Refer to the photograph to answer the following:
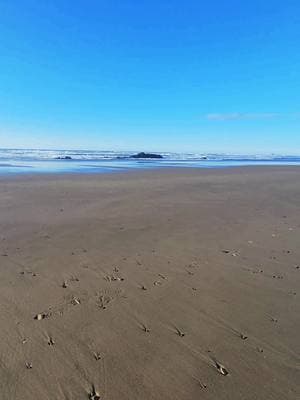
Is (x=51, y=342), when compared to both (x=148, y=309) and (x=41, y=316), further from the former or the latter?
(x=148, y=309)

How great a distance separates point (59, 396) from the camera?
2.57 meters

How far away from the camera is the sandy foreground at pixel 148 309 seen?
9.00 ft

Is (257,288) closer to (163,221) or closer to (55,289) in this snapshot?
(55,289)

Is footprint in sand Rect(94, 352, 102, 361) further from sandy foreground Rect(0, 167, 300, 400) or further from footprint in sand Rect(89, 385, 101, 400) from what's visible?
footprint in sand Rect(89, 385, 101, 400)

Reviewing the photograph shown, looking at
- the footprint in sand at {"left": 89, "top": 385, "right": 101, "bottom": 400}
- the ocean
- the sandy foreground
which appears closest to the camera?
the footprint in sand at {"left": 89, "top": 385, "right": 101, "bottom": 400}

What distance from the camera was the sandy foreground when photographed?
2.74 meters

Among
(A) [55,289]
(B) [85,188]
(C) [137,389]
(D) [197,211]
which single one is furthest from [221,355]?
(B) [85,188]

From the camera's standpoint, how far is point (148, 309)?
3.91m

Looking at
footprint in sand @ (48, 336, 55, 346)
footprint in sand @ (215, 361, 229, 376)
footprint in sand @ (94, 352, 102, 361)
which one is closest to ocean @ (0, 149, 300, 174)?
footprint in sand @ (48, 336, 55, 346)

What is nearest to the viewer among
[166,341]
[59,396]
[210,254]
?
[59,396]

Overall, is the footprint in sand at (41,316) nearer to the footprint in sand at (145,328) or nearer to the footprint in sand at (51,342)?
the footprint in sand at (51,342)

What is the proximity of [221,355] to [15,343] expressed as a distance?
1.98 metres

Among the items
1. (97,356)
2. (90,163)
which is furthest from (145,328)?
(90,163)

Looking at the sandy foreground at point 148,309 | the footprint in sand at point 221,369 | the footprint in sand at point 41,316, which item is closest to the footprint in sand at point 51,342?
the sandy foreground at point 148,309
